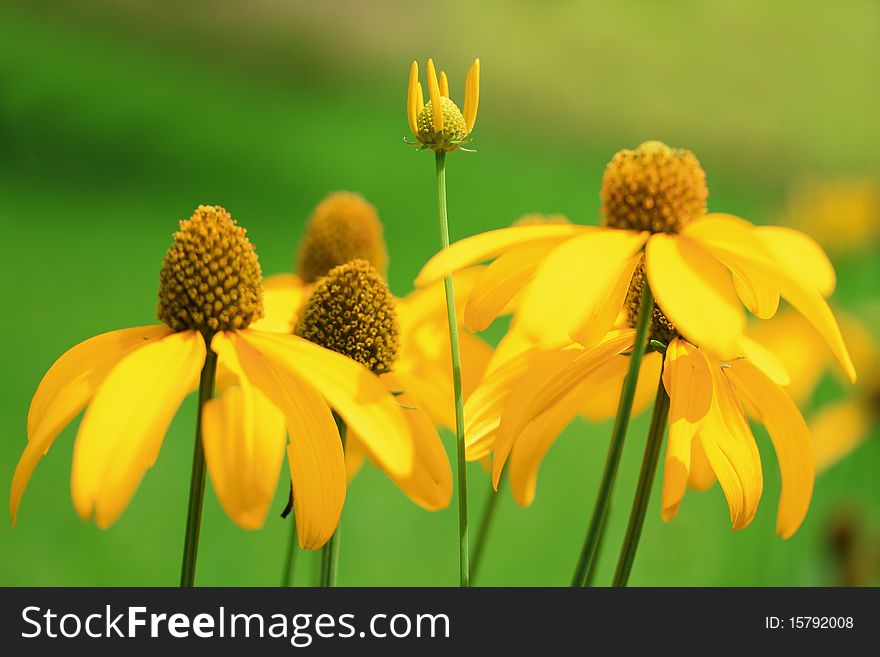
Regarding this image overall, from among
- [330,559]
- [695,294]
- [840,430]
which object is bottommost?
[840,430]

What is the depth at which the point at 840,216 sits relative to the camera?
102cm

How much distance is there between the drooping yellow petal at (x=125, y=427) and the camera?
0.25 metres

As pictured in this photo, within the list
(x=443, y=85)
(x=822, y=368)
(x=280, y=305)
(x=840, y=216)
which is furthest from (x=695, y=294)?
(x=840, y=216)

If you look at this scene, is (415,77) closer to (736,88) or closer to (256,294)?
(256,294)

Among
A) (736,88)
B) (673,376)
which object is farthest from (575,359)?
(736,88)

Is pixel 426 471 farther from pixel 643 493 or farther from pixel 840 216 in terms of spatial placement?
pixel 840 216

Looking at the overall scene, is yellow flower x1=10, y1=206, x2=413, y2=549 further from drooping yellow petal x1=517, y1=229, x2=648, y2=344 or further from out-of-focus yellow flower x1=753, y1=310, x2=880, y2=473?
out-of-focus yellow flower x1=753, y1=310, x2=880, y2=473

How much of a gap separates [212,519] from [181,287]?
105cm

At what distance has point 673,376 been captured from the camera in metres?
0.32

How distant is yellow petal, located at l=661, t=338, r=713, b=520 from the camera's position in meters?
0.31

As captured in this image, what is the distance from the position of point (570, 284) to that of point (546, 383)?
0.07 meters

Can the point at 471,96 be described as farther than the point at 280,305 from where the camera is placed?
No

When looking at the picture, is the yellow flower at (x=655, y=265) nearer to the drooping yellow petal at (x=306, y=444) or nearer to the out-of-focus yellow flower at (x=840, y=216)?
the drooping yellow petal at (x=306, y=444)

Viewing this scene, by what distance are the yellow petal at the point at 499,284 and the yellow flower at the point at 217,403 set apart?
53 mm
